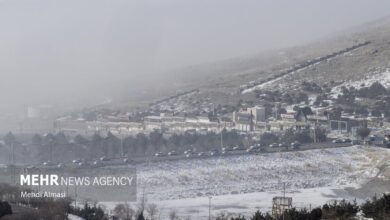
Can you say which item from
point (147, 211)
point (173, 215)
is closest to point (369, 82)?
point (147, 211)

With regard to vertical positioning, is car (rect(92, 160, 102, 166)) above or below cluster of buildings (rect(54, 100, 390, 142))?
below

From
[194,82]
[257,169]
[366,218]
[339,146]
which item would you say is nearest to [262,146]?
[339,146]

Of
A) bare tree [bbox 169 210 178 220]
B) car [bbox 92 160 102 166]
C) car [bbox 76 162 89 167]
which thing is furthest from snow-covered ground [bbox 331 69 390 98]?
bare tree [bbox 169 210 178 220]

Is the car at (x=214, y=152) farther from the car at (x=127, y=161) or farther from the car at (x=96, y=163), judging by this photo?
the car at (x=96, y=163)

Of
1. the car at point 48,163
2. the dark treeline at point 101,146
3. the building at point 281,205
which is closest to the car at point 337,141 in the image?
the dark treeline at point 101,146

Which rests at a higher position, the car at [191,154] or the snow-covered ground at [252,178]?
the car at [191,154]

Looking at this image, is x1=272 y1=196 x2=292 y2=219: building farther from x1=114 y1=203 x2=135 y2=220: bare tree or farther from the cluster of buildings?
the cluster of buildings

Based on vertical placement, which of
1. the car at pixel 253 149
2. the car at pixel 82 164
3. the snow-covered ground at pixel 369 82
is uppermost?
the snow-covered ground at pixel 369 82

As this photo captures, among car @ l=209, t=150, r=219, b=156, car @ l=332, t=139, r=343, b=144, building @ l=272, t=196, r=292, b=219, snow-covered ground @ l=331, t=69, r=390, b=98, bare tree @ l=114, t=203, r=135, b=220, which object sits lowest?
bare tree @ l=114, t=203, r=135, b=220

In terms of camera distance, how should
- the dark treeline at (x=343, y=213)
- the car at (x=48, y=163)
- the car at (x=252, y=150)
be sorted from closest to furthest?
the dark treeline at (x=343, y=213)
the car at (x=48, y=163)
the car at (x=252, y=150)
